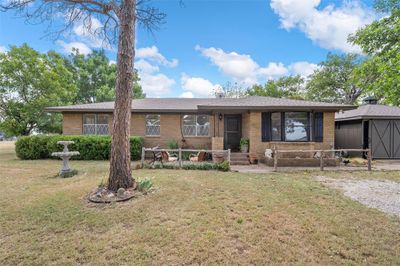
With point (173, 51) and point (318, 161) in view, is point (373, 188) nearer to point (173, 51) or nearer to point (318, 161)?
point (318, 161)

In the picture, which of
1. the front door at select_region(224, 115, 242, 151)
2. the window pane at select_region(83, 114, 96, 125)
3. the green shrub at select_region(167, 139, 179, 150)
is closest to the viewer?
the green shrub at select_region(167, 139, 179, 150)

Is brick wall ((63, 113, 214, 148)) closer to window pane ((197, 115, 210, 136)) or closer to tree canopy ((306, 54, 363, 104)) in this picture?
window pane ((197, 115, 210, 136))

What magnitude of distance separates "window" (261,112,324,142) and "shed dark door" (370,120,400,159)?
13.5 feet

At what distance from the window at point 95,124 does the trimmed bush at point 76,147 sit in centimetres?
188

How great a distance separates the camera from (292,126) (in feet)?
36.0

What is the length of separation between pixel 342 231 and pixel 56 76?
21.7 metres

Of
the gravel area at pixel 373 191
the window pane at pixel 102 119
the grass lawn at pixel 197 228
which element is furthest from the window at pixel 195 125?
the grass lawn at pixel 197 228

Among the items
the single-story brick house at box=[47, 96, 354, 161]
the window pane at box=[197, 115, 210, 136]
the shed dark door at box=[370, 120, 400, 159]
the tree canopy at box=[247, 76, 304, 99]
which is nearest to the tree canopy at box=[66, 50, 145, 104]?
the single-story brick house at box=[47, 96, 354, 161]

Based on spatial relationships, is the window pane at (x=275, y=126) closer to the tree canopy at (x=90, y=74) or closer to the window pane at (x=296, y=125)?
the window pane at (x=296, y=125)

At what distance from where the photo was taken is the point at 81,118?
13.4 m

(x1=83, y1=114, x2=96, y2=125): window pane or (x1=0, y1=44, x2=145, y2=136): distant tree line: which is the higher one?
(x1=0, y1=44, x2=145, y2=136): distant tree line

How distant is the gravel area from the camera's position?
4823 millimetres

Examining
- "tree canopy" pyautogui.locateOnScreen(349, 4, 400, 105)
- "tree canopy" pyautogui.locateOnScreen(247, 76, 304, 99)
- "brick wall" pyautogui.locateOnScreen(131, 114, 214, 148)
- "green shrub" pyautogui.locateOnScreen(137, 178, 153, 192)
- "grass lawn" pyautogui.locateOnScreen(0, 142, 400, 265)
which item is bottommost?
"grass lawn" pyautogui.locateOnScreen(0, 142, 400, 265)

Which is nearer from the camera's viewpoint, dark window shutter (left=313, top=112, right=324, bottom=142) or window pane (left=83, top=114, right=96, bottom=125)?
dark window shutter (left=313, top=112, right=324, bottom=142)
